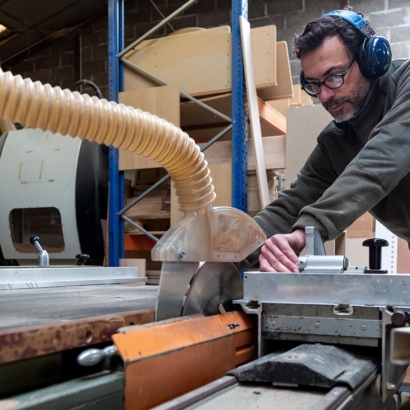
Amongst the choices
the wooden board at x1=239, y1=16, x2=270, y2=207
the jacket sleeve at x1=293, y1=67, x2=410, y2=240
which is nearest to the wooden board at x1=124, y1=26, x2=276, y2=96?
the wooden board at x1=239, y1=16, x2=270, y2=207

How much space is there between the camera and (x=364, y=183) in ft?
4.13

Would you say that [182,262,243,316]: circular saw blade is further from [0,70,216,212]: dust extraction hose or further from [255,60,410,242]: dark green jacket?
[255,60,410,242]: dark green jacket

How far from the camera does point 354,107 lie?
1695 mm

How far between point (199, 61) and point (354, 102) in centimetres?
152

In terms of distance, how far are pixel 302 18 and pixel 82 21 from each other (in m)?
2.73

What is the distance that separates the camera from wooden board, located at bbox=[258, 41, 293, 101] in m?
2.95

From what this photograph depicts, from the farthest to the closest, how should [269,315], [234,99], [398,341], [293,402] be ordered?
[234,99]
[269,315]
[398,341]
[293,402]

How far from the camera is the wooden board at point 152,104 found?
9.87ft

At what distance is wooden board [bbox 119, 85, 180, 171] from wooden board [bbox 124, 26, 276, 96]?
0.31 feet

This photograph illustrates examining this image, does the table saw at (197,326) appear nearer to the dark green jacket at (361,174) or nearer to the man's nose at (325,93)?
the dark green jacket at (361,174)

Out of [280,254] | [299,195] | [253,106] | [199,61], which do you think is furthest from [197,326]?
[199,61]

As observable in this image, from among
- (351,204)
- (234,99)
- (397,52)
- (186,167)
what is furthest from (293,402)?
(397,52)

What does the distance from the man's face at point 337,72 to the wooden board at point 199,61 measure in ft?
3.79

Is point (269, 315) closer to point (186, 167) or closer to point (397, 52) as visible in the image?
point (186, 167)
